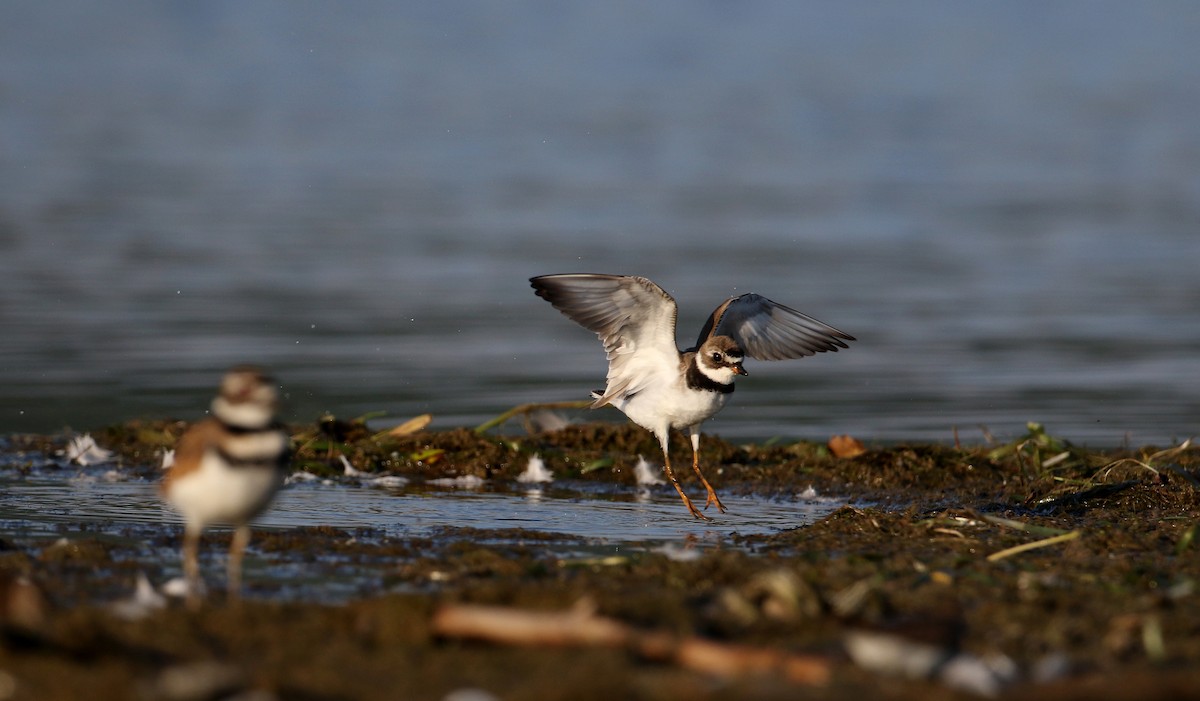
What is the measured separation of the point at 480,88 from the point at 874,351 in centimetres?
3042

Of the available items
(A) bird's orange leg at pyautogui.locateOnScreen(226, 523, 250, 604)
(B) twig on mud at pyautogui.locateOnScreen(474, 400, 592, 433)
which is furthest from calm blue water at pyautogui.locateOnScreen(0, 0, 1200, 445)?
(A) bird's orange leg at pyautogui.locateOnScreen(226, 523, 250, 604)

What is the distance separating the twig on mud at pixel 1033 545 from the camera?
297 inches

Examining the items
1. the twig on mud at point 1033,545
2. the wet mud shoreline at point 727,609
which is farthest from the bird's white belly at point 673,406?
the twig on mud at point 1033,545

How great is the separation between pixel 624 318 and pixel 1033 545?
3.66m

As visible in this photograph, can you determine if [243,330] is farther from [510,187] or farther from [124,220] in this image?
[510,187]

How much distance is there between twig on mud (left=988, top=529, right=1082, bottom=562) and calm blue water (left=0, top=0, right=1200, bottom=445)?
15.0 ft

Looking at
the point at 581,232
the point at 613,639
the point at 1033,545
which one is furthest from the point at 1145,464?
the point at 581,232

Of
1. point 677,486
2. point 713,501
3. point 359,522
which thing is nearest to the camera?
point 359,522

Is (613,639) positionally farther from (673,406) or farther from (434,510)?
(673,406)

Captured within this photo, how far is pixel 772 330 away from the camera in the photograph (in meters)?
11.4

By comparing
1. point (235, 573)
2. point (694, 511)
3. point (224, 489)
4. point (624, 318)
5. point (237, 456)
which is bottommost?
point (694, 511)

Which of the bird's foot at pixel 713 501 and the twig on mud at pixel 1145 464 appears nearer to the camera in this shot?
the twig on mud at pixel 1145 464

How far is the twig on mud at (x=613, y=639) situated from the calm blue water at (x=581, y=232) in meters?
7.88

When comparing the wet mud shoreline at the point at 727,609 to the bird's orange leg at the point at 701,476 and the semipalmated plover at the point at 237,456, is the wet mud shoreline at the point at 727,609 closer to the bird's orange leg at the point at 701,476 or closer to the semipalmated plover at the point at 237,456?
the semipalmated plover at the point at 237,456
